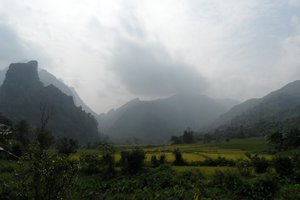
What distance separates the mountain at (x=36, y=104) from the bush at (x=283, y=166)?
5348 inches

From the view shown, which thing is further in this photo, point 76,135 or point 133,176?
point 76,135

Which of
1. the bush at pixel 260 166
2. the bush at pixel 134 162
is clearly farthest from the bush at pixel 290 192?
Result: the bush at pixel 134 162

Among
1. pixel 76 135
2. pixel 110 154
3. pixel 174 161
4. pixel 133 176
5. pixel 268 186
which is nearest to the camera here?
pixel 268 186

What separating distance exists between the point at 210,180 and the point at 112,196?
6986 mm

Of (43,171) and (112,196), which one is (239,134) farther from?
(43,171)

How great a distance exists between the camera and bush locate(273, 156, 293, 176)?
945 inches

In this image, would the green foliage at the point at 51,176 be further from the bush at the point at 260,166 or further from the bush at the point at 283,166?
the bush at the point at 260,166

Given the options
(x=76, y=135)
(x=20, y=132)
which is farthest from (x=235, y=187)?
(x=76, y=135)

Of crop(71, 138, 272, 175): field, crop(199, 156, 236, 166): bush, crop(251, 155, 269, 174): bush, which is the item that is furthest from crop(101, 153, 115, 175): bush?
crop(251, 155, 269, 174): bush

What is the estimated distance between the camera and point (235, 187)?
21.3 meters

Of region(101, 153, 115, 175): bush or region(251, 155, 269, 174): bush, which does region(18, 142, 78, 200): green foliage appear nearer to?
region(251, 155, 269, 174): bush

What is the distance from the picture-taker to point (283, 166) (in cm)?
2434

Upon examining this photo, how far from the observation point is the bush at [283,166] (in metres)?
24.0

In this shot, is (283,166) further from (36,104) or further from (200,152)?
(36,104)
